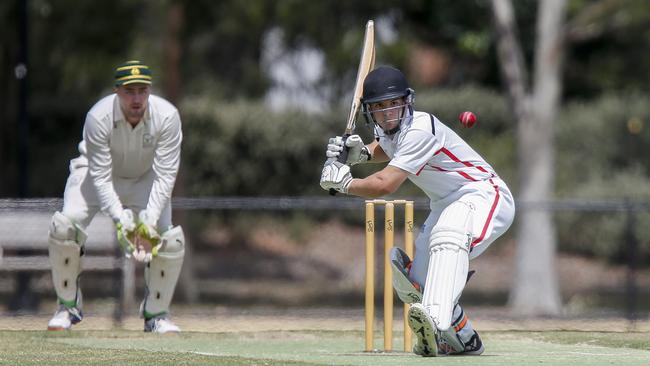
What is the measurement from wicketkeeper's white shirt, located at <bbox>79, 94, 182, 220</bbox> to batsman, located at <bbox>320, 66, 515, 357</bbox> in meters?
2.04

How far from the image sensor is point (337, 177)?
6516mm

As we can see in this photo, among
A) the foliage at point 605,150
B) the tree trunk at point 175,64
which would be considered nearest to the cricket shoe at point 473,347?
the tree trunk at point 175,64

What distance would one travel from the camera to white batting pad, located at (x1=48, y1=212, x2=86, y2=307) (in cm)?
865

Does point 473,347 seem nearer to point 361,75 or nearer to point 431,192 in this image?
point 431,192

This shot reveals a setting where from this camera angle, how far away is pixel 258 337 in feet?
28.5

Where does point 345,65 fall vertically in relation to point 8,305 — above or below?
above

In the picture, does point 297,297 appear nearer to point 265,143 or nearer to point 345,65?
point 265,143

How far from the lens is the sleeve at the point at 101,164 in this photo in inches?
331

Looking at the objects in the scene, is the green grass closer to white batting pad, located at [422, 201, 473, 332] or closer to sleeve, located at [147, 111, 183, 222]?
white batting pad, located at [422, 201, 473, 332]

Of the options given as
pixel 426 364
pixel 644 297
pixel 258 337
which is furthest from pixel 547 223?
pixel 426 364

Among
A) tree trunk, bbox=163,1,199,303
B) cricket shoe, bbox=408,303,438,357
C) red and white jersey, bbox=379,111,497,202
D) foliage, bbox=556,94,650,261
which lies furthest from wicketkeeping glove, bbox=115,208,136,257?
foliage, bbox=556,94,650,261

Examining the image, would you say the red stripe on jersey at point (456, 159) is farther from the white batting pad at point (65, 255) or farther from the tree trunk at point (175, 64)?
the tree trunk at point (175, 64)

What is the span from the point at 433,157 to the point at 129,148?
267 cm

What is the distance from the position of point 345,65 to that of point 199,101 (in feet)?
7.37
